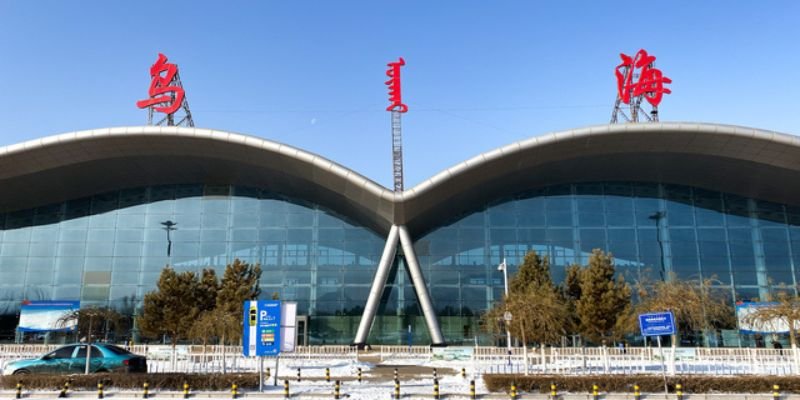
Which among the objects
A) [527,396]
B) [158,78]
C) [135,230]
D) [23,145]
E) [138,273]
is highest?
[158,78]

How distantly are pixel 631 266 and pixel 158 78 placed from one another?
33026 millimetres

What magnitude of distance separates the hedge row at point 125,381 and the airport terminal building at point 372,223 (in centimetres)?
1900

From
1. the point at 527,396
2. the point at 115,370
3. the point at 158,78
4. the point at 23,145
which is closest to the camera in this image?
the point at 527,396

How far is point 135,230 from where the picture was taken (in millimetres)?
40938

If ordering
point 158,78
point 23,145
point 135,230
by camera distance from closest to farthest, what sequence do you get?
point 23,145, point 158,78, point 135,230

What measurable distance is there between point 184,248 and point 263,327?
2298 centimetres

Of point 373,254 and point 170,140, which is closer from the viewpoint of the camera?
point 170,140

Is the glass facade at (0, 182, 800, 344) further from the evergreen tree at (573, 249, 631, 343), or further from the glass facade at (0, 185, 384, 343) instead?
the evergreen tree at (573, 249, 631, 343)

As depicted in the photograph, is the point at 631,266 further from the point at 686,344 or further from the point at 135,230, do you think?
the point at 135,230

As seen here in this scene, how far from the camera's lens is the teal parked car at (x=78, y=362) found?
2050cm

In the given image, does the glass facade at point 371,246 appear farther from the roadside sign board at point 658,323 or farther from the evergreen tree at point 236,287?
the roadside sign board at point 658,323

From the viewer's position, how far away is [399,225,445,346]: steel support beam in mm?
37531

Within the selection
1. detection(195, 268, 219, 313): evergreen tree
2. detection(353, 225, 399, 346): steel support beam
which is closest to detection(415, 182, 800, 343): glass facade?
detection(353, 225, 399, 346): steel support beam

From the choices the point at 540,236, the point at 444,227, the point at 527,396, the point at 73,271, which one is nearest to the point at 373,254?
the point at 444,227
